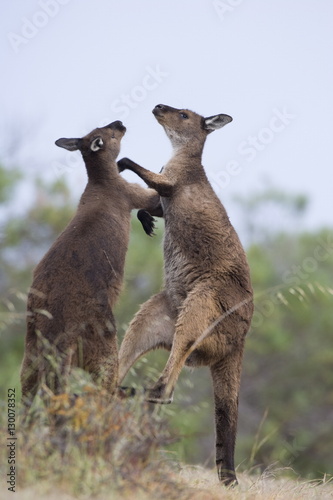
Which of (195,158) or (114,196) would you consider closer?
(114,196)

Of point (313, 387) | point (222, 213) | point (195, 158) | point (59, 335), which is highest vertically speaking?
point (195, 158)

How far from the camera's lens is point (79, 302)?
6496 millimetres

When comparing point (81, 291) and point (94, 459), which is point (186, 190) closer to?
point (81, 291)

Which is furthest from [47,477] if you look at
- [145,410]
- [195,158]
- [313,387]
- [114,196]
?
[313,387]

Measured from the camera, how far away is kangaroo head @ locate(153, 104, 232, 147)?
905cm

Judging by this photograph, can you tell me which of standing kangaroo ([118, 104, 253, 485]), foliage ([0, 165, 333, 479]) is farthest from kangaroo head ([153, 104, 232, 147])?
foliage ([0, 165, 333, 479])

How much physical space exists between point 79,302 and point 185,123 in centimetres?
325

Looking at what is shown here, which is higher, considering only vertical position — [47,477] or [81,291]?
[81,291]

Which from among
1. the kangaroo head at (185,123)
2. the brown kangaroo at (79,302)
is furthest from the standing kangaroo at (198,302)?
the brown kangaroo at (79,302)

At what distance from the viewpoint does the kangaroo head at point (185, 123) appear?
29.7 feet

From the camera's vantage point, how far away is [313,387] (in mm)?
29594

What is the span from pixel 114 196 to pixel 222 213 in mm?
1076

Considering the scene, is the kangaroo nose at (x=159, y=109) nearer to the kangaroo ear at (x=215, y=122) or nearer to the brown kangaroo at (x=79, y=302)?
the kangaroo ear at (x=215, y=122)

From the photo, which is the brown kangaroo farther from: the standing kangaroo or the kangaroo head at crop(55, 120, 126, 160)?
the kangaroo head at crop(55, 120, 126, 160)
